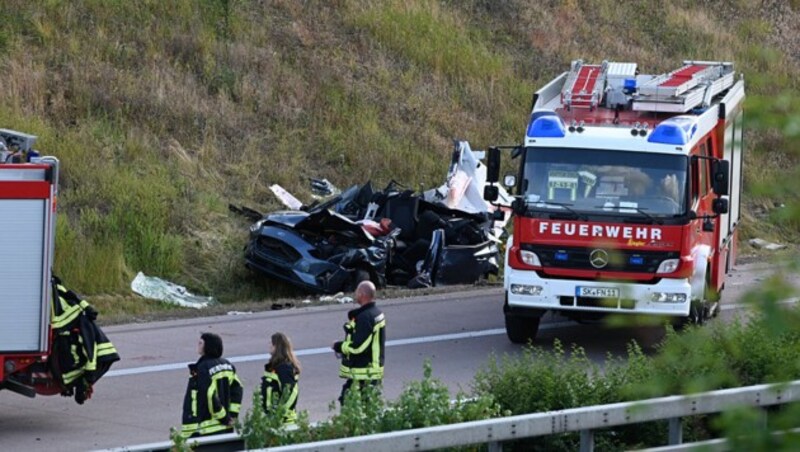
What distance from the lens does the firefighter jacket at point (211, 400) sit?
9.73m

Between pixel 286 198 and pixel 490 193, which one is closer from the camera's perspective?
pixel 490 193

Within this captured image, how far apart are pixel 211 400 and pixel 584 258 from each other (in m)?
6.10

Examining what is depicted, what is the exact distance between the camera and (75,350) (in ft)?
38.1

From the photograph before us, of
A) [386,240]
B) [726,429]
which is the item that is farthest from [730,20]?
[726,429]

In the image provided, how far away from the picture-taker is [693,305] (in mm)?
14906

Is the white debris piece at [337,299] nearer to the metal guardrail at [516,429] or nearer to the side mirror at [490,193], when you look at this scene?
the side mirror at [490,193]

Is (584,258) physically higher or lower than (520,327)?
higher

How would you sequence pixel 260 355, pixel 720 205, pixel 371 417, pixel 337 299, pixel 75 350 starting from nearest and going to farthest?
pixel 371 417
pixel 75 350
pixel 720 205
pixel 260 355
pixel 337 299

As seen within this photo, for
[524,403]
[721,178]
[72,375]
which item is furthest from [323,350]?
[524,403]

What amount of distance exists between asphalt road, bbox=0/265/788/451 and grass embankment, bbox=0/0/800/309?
2610 millimetres

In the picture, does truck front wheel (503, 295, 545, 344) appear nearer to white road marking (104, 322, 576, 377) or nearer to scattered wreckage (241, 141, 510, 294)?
white road marking (104, 322, 576, 377)

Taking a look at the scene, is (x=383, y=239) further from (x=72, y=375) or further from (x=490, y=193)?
(x=72, y=375)

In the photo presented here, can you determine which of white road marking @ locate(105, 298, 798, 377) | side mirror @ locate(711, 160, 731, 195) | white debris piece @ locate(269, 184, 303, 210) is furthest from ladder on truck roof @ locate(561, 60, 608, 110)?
white debris piece @ locate(269, 184, 303, 210)

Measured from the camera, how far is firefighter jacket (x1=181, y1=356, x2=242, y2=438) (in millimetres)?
9727
